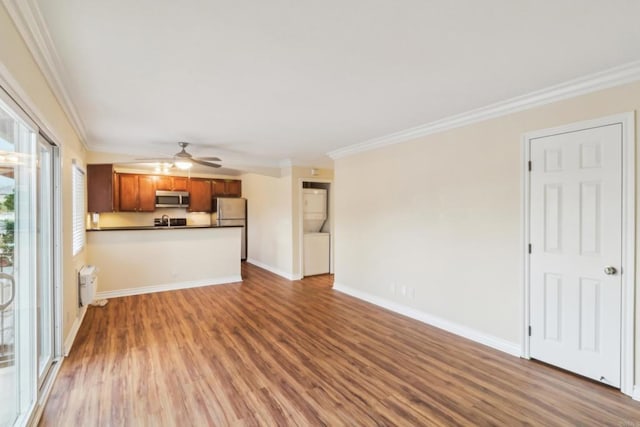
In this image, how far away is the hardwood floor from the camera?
211cm

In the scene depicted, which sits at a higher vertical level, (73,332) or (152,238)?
(152,238)

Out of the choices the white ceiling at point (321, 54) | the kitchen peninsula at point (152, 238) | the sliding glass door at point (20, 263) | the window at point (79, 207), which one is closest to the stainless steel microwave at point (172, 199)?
the kitchen peninsula at point (152, 238)

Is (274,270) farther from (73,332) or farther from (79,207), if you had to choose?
(73,332)

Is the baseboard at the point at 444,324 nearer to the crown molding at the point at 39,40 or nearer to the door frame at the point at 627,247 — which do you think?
the door frame at the point at 627,247

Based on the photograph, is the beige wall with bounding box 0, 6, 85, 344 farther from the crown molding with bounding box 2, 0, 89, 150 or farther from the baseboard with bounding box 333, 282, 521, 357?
the baseboard with bounding box 333, 282, 521, 357

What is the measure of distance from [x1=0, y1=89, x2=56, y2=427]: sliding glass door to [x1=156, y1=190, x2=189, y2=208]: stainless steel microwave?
4924 mm

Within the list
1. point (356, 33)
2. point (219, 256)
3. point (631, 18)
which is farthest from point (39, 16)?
point (219, 256)

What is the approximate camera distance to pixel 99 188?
4.87 metres

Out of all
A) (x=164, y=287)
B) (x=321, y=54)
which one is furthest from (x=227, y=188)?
(x=321, y=54)

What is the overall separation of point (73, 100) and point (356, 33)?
272 centimetres

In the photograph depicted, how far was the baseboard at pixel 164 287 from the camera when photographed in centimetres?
490

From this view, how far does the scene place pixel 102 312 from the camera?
420 cm

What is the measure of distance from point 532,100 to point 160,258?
5583 mm

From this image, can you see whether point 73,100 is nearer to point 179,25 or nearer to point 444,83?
point 179,25
